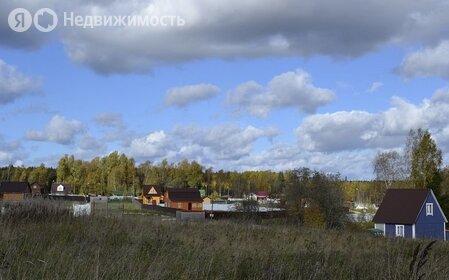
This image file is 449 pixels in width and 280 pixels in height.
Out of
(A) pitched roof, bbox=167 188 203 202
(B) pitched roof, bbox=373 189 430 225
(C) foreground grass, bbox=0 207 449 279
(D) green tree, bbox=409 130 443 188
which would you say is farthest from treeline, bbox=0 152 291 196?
(C) foreground grass, bbox=0 207 449 279

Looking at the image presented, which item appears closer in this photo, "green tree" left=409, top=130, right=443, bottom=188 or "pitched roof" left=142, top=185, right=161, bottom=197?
"green tree" left=409, top=130, right=443, bottom=188

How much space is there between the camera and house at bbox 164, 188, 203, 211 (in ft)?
295

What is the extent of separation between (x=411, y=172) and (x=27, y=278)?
206 feet

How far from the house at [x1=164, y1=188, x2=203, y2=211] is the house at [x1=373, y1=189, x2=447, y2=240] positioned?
45366mm

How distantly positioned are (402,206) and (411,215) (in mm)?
1378

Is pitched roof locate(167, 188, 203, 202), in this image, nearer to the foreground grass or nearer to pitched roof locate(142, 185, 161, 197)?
pitched roof locate(142, 185, 161, 197)

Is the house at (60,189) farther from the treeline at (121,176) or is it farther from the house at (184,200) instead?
the house at (184,200)

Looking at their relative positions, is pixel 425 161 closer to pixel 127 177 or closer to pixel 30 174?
pixel 127 177

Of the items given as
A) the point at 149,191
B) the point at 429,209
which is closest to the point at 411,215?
the point at 429,209

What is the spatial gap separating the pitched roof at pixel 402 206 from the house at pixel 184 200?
45.4 m

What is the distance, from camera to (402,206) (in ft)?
158

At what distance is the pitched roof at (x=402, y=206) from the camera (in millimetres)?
47016

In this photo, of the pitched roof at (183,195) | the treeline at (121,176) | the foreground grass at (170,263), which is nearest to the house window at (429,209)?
the foreground grass at (170,263)

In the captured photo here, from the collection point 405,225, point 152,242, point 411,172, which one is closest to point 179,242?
point 152,242
